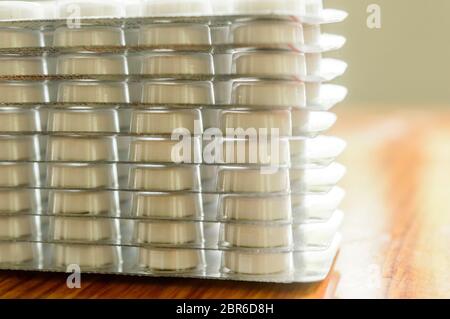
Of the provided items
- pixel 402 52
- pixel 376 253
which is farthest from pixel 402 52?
pixel 376 253

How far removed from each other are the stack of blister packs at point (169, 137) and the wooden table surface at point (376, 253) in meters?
0.01

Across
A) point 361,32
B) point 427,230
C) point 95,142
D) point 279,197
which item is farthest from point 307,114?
point 361,32

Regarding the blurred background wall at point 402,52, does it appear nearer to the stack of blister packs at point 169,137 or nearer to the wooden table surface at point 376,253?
the wooden table surface at point 376,253

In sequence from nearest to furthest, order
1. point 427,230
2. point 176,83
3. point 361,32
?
point 176,83 → point 427,230 → point 361,32

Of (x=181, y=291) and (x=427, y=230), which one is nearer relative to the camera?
(x=181, y=291)

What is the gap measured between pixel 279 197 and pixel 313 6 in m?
0.17

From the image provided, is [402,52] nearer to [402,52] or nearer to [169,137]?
[402,52]

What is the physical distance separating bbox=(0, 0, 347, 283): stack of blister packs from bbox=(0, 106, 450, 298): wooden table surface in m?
0.01

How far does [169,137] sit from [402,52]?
230 cm

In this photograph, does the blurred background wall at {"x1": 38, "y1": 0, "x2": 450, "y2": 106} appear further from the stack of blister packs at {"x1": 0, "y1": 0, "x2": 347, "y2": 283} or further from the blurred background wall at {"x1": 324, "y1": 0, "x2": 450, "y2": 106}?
the stack of blister packs at {"x1": 0, "y1": 0, "x2": 347, "y2": 283}

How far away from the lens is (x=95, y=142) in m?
0.59

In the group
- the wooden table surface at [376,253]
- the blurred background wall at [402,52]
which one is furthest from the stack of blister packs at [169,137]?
the blurred background wall at [402,52]

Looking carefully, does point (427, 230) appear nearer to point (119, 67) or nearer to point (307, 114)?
point (307, 114)

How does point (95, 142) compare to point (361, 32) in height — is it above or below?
below
